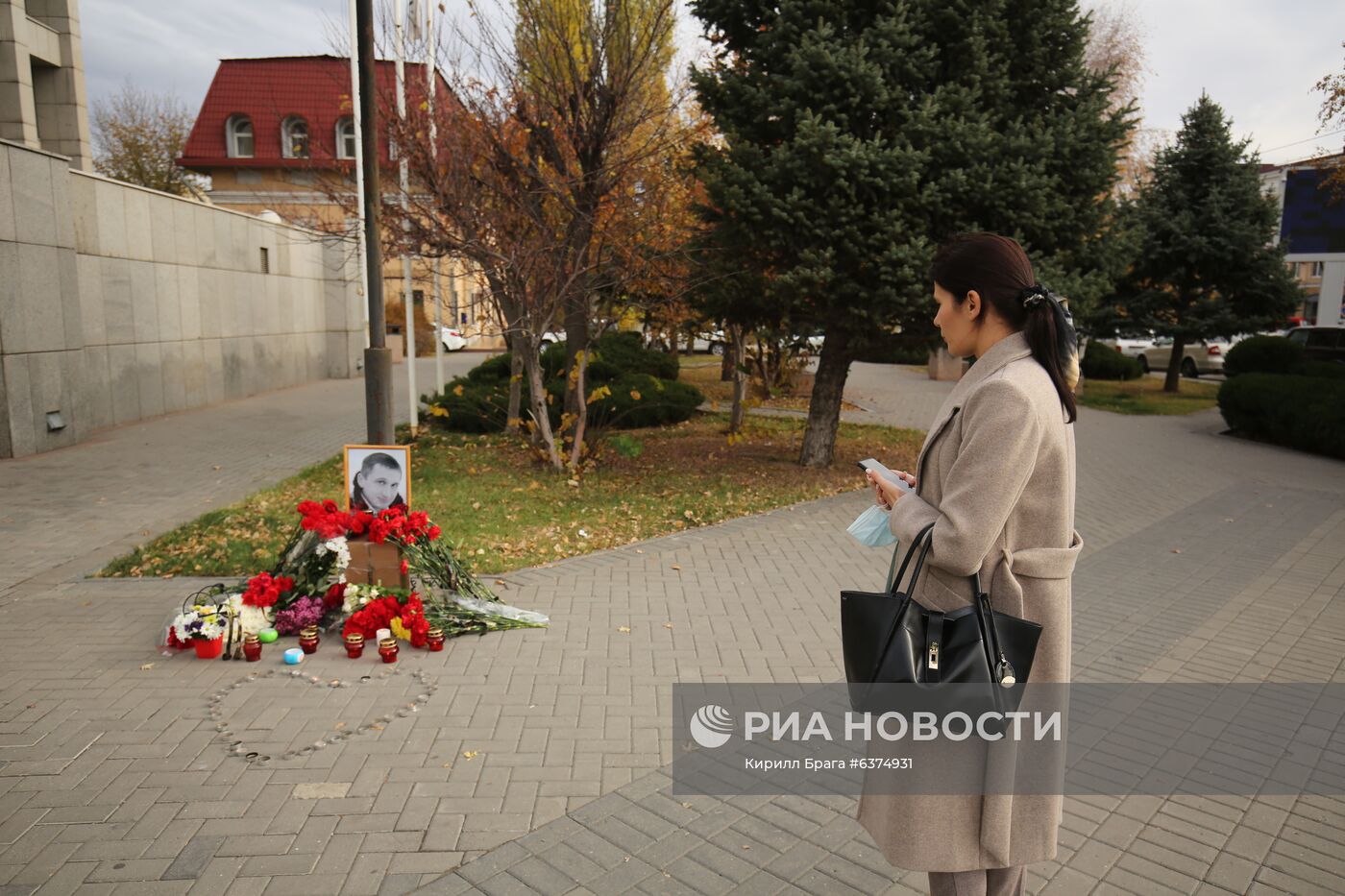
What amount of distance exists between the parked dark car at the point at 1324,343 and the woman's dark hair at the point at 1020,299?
27366 mm

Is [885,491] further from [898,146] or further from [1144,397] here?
[1144,397]

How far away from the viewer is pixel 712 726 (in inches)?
179

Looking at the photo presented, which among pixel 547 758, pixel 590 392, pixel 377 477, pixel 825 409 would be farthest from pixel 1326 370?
pixel 547 758

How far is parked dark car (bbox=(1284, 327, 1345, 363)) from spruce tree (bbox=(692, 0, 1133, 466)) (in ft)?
63.2

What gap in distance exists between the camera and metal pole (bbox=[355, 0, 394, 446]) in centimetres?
773

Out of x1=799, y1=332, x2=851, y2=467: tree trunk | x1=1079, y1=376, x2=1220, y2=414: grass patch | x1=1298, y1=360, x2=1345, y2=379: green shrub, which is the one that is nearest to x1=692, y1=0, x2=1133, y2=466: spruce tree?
x1=799, y1=332, x2=851, y2=467: tree trunk

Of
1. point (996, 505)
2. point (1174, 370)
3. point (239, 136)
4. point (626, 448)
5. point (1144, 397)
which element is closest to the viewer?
point (996, 505)

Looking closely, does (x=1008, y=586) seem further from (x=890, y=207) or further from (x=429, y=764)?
(x=890, y=207)

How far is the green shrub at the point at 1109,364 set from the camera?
1079 inches

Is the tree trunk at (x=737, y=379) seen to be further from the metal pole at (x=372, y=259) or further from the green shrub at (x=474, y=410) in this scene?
the metal pole at (x=372, y=259)

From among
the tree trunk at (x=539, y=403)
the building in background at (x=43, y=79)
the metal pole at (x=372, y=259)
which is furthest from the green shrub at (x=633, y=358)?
the building in background at (x=43, y=79)

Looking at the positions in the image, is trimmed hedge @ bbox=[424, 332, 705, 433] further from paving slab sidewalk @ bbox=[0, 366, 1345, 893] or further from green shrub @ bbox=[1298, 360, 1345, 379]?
green shrub @ bbox=[1298, 360, 1345, 379]

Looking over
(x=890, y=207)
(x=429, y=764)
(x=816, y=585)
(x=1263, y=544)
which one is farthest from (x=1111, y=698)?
(x=890, y=207)

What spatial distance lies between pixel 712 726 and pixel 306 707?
2038 millimetres
